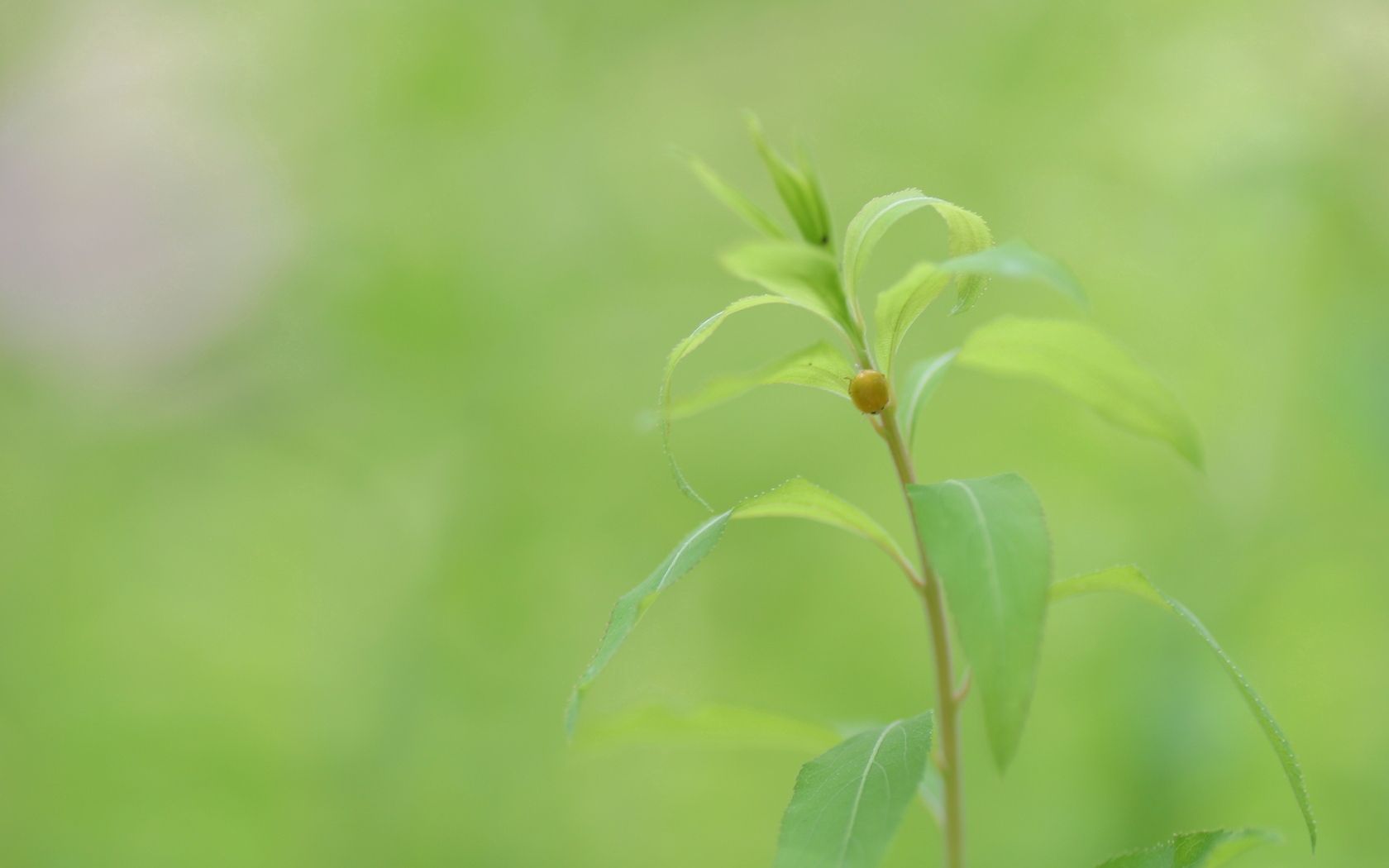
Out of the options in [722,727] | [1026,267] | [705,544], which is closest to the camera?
[1026,267]

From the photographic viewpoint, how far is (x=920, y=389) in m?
0.54

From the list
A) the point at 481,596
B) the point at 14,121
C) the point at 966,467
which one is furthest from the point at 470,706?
the point at 14,121

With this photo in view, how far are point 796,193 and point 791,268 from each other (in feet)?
0.36

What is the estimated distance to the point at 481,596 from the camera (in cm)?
171

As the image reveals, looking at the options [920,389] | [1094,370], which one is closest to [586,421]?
[920,389]

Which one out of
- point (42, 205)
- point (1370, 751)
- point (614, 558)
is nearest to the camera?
point (1370, 751)

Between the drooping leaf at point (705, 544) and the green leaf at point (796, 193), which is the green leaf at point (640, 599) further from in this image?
the green leaf at point (796, 193)

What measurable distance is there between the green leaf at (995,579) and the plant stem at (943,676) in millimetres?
78

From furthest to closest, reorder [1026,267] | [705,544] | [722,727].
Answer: [722,727] → [705,544] → [1026,267]

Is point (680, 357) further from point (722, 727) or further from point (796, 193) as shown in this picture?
point (722, 727)

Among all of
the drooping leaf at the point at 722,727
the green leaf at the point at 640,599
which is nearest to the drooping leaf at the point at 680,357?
the green leaf at the point at 640,599

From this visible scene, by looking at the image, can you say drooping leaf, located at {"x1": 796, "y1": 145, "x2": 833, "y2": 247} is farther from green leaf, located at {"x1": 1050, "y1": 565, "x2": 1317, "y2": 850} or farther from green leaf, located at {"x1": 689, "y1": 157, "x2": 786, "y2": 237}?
green leaf, located at {"x1": 1050, "y1": 565, "x2": 1317, "y2": 850}

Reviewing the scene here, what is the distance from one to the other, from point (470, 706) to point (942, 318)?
1.12 metres

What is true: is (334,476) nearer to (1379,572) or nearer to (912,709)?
(912,709)
